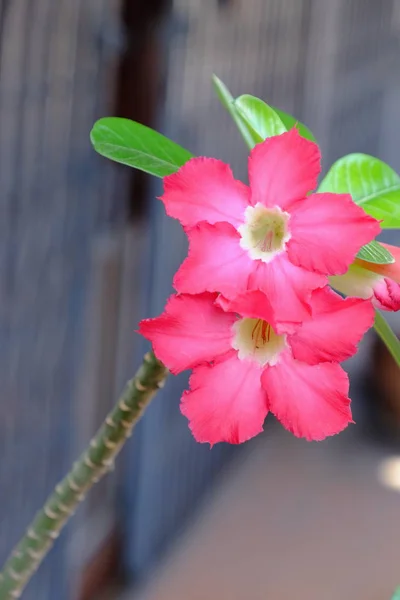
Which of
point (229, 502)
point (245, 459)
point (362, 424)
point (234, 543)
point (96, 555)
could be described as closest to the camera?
point (96, 555)

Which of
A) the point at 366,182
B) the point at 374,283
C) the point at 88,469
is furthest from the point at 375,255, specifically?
the point at 88,469

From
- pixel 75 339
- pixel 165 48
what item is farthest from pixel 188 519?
pixel 165 48

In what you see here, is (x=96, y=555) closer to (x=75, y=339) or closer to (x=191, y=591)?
(x=191, y=591)

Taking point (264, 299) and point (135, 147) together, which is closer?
point (264, 299)

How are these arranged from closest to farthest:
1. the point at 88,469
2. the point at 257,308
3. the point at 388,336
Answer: the point at 257,308
the point at 388,336
the point at 88,469

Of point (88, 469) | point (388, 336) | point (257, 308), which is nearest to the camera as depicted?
point (257, 308)

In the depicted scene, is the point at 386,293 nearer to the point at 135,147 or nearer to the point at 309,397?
the point at 309,397
